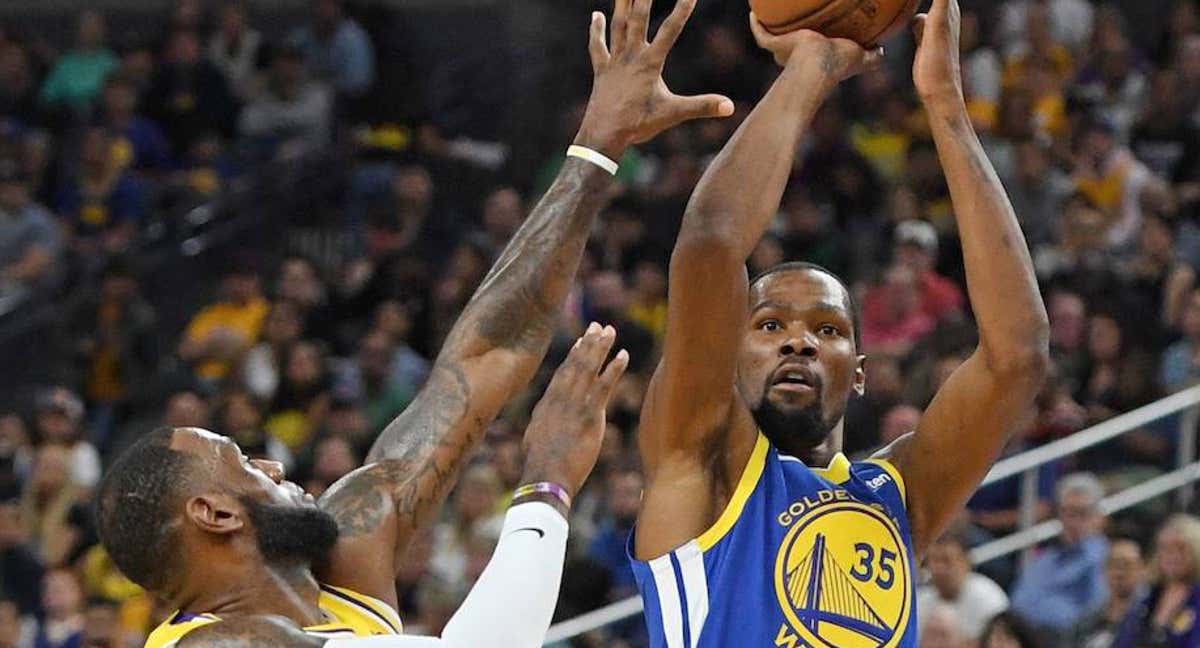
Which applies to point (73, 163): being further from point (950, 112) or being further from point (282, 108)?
point (950, 112)

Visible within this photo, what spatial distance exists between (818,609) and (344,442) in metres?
6.57

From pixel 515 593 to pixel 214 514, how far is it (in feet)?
2.28

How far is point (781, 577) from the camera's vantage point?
443 cm

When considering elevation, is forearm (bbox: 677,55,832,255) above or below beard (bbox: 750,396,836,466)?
above

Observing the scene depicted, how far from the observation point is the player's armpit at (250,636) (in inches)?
154

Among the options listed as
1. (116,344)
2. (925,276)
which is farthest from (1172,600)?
(116,344)

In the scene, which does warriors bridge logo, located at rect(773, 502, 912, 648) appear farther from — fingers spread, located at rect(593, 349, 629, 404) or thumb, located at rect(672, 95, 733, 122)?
thumb, located at rect(672, 95, 733, 122)

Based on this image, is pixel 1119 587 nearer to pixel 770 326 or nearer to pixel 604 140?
pixel 770 326

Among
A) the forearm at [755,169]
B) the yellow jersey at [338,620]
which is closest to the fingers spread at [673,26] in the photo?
the forearm at [755,169]

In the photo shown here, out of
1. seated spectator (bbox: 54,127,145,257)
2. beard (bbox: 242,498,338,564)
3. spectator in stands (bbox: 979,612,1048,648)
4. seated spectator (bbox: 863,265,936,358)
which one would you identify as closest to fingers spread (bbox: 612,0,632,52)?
beard (bbox: 242,498,338,564)

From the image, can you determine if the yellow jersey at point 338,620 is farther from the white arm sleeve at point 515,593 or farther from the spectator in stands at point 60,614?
the spectator in stands at point 60,614

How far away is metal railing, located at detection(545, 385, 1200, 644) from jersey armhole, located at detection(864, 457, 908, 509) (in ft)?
14.7

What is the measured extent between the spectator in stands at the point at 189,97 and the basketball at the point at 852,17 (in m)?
10.1

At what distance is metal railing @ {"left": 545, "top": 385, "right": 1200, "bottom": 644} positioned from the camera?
930 centimetres
